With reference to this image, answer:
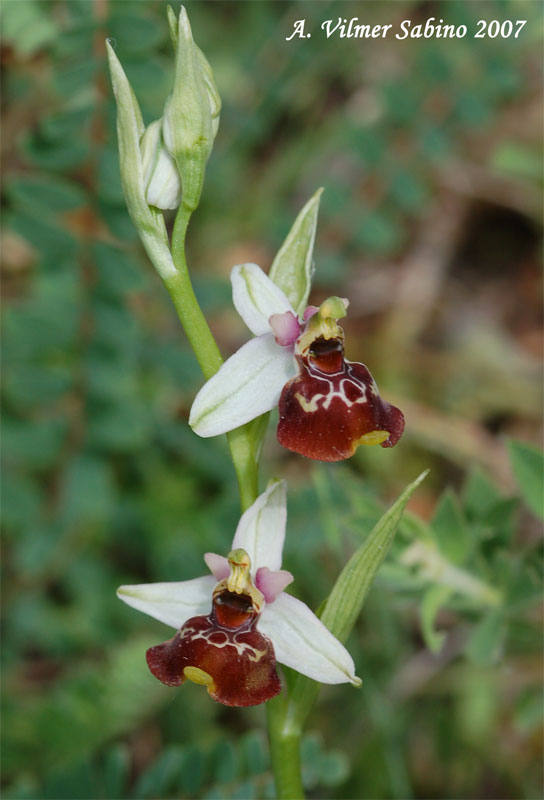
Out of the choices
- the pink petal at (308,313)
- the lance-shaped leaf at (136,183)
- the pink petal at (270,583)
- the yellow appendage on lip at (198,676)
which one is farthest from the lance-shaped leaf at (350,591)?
the lance-shaped leaf at (136,183)

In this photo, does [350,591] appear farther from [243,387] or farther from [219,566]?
[243,387]

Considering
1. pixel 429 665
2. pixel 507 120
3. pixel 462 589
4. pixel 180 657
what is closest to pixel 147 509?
pixel 429 665

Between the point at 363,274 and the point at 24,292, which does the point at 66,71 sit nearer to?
the point at 24,292

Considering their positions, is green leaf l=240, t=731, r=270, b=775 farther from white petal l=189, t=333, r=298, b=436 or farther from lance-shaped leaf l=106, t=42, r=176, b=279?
lance-shaped leaf l=106, t=42, r=176, b=279

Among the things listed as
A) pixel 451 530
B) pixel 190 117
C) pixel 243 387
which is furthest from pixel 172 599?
pixel 190 117

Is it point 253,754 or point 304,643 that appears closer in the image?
point 304,643

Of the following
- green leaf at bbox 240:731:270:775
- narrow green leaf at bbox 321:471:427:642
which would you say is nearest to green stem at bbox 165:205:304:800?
narrow green leaf at bbox 321:471:427:642
